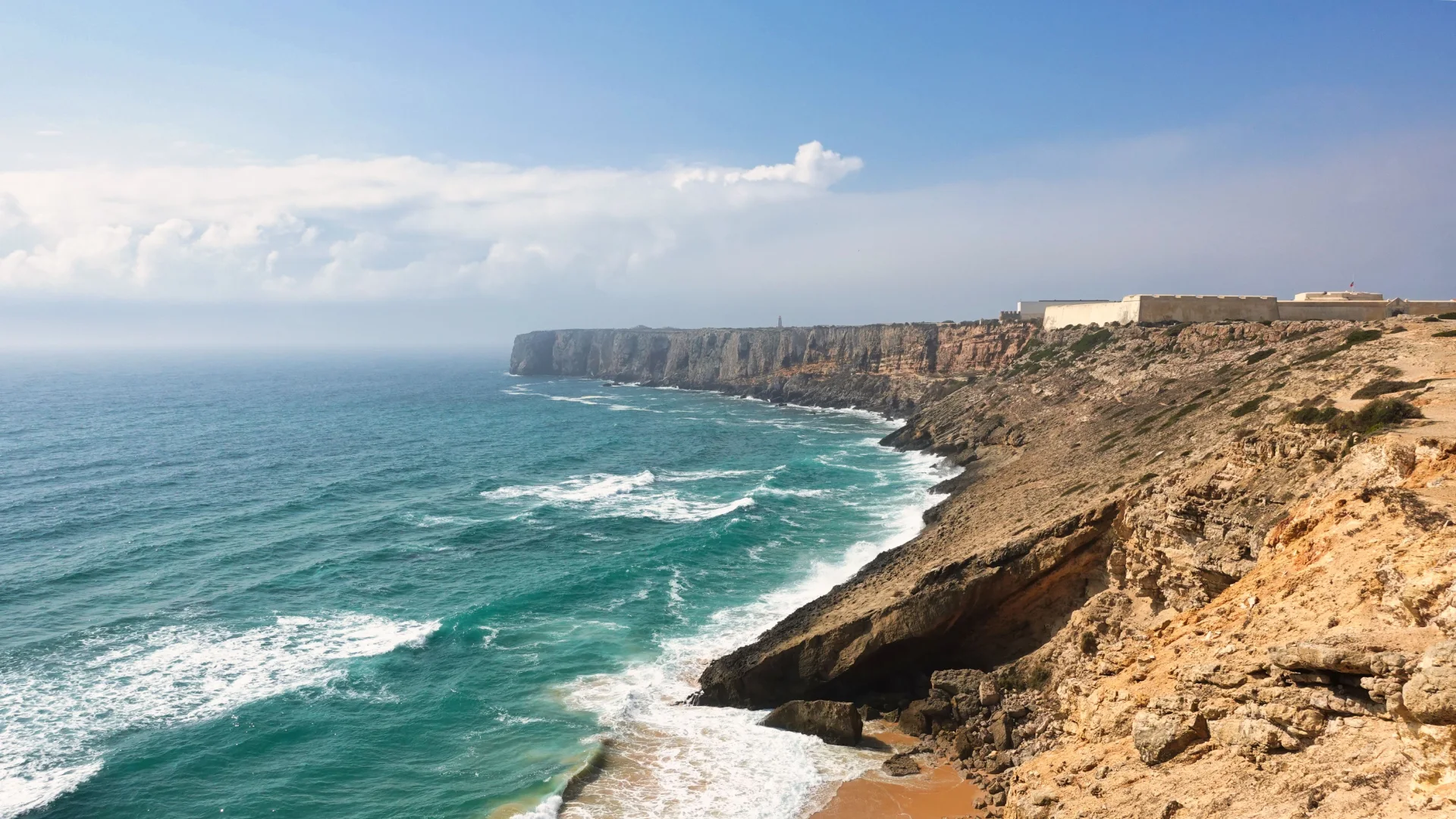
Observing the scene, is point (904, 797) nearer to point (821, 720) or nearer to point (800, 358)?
point (821, 720)

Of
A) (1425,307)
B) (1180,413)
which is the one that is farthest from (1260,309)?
(1180,413)

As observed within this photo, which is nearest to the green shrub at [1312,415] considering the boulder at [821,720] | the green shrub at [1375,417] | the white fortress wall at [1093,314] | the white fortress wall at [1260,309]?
the green shrub at [1375,417]

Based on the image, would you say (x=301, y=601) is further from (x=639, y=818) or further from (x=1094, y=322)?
(x=1094, y=322)

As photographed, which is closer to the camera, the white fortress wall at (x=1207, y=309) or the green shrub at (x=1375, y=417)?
the green shrub at (x=1375, y=417)

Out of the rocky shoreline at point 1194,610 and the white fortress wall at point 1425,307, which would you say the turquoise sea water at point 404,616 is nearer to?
the rocky shoreline at point 1194,610

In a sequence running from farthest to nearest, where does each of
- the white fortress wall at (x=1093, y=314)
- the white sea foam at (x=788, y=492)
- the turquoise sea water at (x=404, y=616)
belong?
the white fortress wall at (x=1093, y=314) → the white sea foam at (x=788, y=492) → the turquoise sea water at (x=404, y=616)

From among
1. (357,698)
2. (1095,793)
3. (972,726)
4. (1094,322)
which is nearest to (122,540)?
(357,698)

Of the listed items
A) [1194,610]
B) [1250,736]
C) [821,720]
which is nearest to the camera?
[1250,736]
